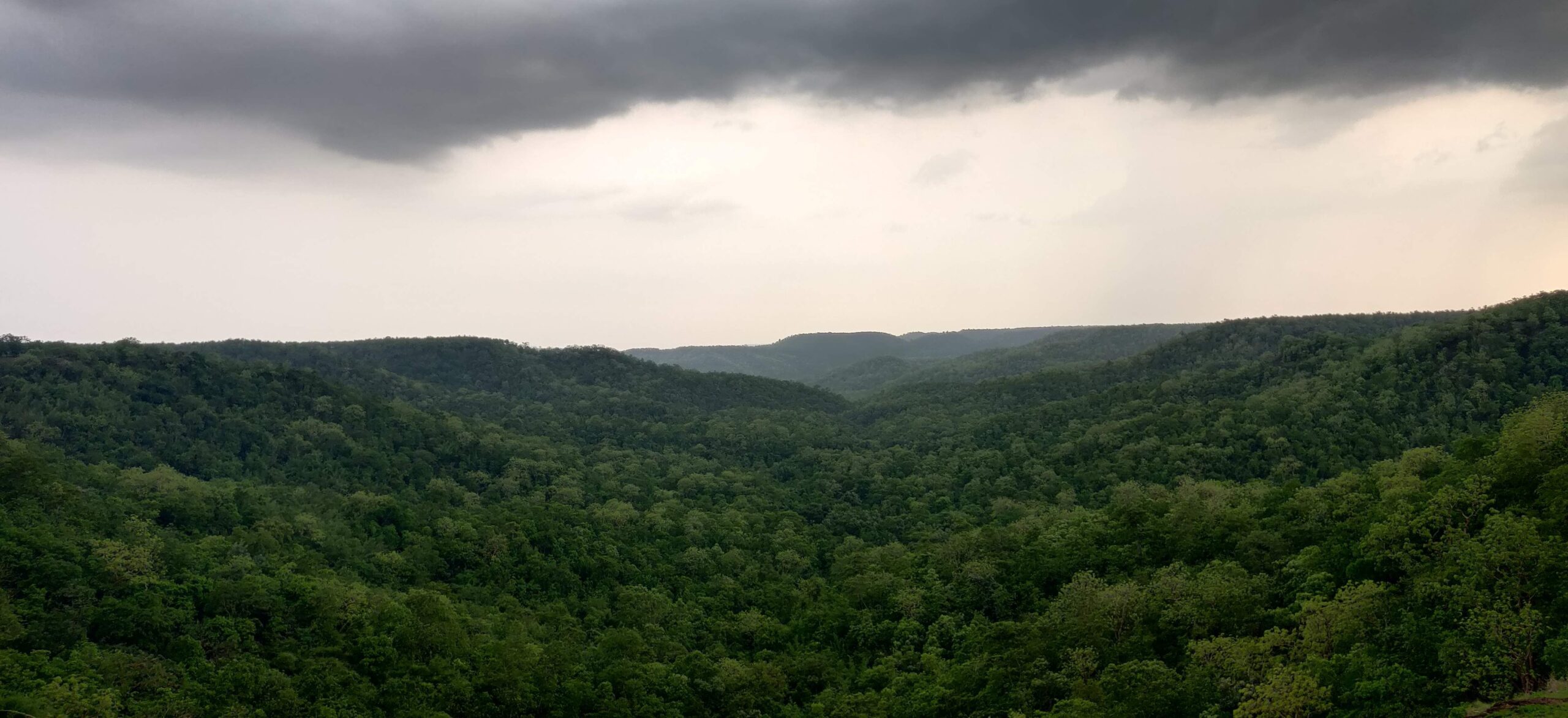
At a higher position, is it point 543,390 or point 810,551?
point 543,390

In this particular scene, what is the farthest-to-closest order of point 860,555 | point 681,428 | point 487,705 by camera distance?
point 681,428 < point 860,555 < point 487,705

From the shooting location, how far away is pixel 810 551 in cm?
8306

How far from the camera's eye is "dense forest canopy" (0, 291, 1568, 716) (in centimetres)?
3606

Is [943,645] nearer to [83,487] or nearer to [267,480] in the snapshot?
[83,487]

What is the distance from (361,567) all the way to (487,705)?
81.8 feet

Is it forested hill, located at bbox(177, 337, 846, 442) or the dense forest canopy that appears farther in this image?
forested hill, located at bbox(177, 337, 846, 442)

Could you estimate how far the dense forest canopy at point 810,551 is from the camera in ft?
118

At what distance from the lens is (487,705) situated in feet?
152

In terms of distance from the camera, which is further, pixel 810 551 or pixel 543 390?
pixel 543 390

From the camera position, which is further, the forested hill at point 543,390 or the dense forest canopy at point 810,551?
the forested hill at point 543,390

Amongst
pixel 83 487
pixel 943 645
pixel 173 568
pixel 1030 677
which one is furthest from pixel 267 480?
pixel 1030 677

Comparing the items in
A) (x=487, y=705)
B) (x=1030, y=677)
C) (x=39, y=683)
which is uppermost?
(x=39, y=683)

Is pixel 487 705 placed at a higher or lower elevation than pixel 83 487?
lower

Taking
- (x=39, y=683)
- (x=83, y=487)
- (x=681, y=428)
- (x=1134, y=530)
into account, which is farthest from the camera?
(x=681, y=428)
